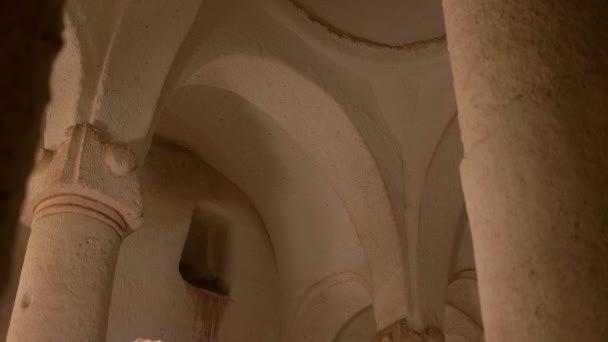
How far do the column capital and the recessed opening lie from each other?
2.97 m

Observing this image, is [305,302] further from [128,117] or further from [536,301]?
[536,301]

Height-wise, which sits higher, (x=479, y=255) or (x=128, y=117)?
(x=128, y=117)

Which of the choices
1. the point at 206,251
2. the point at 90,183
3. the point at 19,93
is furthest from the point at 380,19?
the point at 19,93

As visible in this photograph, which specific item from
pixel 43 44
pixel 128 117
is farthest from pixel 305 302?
pixel 43 44

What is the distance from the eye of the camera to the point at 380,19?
244 inches

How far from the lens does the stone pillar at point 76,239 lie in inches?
144

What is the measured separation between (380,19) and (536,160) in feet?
14.6

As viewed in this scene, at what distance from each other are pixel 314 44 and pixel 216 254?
7.94ft

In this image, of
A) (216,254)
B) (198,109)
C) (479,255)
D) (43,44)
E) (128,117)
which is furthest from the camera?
(216,254)

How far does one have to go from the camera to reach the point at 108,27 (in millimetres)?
4793

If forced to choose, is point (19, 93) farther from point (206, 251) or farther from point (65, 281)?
point (206, 251)

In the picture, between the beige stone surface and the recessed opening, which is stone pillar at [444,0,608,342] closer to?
the beige stone surface

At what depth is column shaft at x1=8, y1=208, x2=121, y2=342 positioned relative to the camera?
363 centimetres

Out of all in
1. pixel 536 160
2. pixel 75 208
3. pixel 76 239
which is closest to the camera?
pixel 536 160
